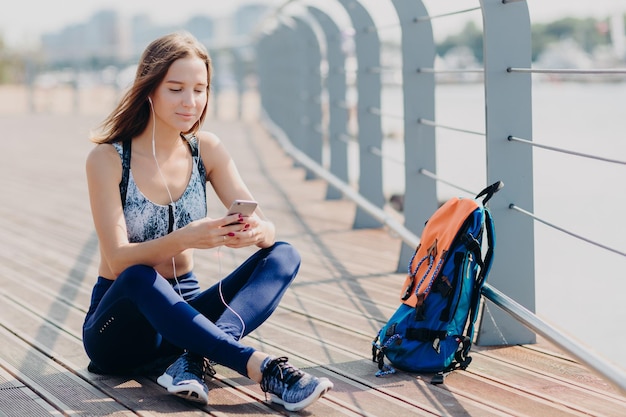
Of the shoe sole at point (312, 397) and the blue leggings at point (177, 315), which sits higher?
the blue leggings at point (177, 315)

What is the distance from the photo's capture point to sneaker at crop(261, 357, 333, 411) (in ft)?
8.12

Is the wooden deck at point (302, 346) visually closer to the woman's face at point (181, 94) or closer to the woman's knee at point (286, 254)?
the woman's knee at point (286, 254)

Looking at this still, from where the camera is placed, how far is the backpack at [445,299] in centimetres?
271

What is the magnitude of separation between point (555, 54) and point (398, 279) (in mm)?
38267

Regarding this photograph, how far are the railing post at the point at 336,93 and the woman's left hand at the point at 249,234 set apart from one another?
343 centimetres

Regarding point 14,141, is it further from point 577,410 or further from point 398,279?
point 577,410

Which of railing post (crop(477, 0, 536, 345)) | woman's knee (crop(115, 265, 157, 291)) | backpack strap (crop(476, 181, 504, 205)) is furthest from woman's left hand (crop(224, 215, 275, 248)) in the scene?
railing post (crop(477, 0, 536, 345))

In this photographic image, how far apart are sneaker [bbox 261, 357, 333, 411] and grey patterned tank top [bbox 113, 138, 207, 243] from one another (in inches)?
22.1

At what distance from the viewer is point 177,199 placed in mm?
2889

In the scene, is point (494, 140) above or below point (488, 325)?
above

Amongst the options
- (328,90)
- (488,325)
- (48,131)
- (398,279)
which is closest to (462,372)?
(488,325)

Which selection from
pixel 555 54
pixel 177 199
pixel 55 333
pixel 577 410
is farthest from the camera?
pixel 555 54

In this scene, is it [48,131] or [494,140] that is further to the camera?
[48,131]

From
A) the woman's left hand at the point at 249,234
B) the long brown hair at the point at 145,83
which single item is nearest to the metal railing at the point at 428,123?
the woman's left hand at the point at 249,234
